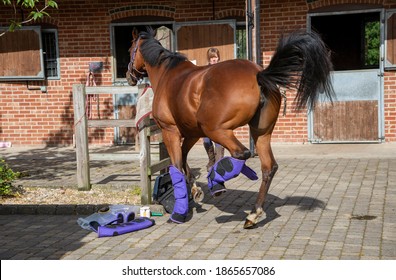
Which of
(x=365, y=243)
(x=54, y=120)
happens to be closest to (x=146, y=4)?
(x=54, y=120)

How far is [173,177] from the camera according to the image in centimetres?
647

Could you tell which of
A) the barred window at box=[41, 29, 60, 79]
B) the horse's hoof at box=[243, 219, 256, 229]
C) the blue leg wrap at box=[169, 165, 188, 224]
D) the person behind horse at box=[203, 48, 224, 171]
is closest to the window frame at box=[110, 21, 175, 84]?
the barred window at box=[41, 29, 60, 79]

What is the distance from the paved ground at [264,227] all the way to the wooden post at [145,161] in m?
0.60

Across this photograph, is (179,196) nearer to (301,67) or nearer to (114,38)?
(301,67)

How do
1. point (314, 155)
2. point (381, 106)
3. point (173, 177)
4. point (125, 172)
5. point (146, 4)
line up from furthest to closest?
1. point (146, 4)
2. point (381, 106)
3. point (314, 155)
4. point (125, 172)
5. point (173, 177)

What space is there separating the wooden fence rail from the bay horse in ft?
2.67

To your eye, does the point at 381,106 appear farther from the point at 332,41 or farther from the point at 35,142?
the point at 35,142

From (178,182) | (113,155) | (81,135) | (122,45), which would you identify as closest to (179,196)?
(178,182)

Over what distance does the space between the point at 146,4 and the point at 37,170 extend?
457 cm

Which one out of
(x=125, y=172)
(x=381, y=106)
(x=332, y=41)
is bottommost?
(x=125, y=172)

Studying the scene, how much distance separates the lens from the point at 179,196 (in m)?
6.48

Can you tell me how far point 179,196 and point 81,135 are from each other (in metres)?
2.33

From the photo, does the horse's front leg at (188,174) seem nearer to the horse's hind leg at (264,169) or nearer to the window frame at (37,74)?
the horse's hind leg at (264,169)

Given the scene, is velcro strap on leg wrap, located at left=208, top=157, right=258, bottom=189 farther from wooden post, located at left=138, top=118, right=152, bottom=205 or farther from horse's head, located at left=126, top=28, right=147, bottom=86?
horse's head, located at left=126, top=28, right=147, bottom=86
